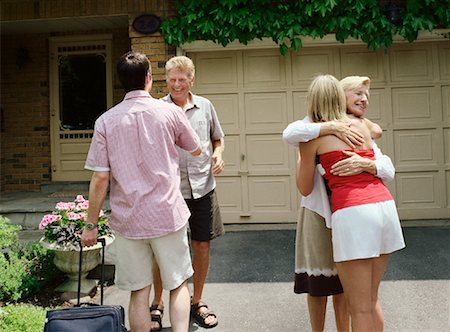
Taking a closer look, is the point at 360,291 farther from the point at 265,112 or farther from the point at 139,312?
the point at 265,112

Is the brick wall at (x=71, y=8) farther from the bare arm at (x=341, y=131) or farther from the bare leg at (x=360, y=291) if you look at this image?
the bare leg at (x=360, y=291)

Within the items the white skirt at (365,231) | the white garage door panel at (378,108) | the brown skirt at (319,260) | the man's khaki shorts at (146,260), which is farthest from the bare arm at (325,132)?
the white garage door panel at (378,108)

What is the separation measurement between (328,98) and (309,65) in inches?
157

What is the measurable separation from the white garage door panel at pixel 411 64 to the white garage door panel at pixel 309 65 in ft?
2.81

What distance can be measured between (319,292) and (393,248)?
0.47 metres

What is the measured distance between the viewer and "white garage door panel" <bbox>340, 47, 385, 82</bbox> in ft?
19.9

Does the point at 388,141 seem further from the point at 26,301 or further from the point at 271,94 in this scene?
the point at 26,301

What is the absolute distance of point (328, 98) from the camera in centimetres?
233

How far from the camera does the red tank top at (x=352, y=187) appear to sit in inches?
86.8

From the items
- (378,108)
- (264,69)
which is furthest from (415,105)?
(264,69)

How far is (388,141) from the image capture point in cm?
608

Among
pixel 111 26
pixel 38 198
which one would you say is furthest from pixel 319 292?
pixel 111 26

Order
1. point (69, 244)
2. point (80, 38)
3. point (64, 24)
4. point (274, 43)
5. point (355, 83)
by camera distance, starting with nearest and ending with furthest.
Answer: point (355, 83), point (69, 244), point (274, 43), point (64, 24), point (80, 38)

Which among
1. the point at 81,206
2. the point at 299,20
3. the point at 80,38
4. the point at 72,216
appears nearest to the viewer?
the point at 72,216
